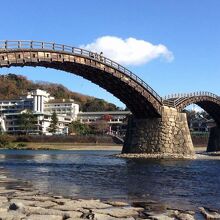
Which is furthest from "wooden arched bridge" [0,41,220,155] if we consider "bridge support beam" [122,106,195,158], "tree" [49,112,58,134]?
"tree" [49,112,58,134]

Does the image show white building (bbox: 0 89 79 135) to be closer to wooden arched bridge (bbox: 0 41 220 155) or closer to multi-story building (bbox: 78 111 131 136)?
multi-story building (bbox: 78 111 131 136)

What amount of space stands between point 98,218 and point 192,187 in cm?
1293

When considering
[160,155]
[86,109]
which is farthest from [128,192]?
[86,109]

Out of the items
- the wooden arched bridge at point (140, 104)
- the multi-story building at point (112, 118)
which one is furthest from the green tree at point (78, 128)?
the wooden arched bridge at point (140, 104)

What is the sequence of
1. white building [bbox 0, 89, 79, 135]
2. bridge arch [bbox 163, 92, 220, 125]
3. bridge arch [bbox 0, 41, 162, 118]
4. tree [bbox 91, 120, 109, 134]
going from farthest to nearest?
1. tree [bbox 91, 120, 109, 134]
2. white building [bbox 0, 89, 79, 135]
3. bridge arch [bbox 163, 92, 220, 125]
4. bridge arch [bbox 0, 41, 162, 118]

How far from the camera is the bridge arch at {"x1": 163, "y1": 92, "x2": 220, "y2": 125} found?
6594 centimetres

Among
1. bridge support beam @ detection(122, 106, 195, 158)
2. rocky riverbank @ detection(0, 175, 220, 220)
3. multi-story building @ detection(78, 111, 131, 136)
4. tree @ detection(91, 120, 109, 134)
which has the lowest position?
rocky riverbank @ detection(0, 175, 220, 220)

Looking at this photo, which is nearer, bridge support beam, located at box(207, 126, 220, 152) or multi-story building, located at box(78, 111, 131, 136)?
bridge support beam, located at box(207, 126, 220, 152)

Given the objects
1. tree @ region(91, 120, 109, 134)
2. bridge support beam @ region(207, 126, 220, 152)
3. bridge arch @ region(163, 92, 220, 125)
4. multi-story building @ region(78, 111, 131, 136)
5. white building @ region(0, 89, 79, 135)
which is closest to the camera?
bridge arch @ region(163, 92, 220, 125)

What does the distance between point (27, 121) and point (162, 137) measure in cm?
9159

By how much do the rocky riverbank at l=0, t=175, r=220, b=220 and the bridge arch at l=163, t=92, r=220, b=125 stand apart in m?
47.4

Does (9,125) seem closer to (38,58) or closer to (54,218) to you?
(38,58)

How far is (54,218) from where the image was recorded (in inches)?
505

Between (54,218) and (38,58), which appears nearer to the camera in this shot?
(54,218)
